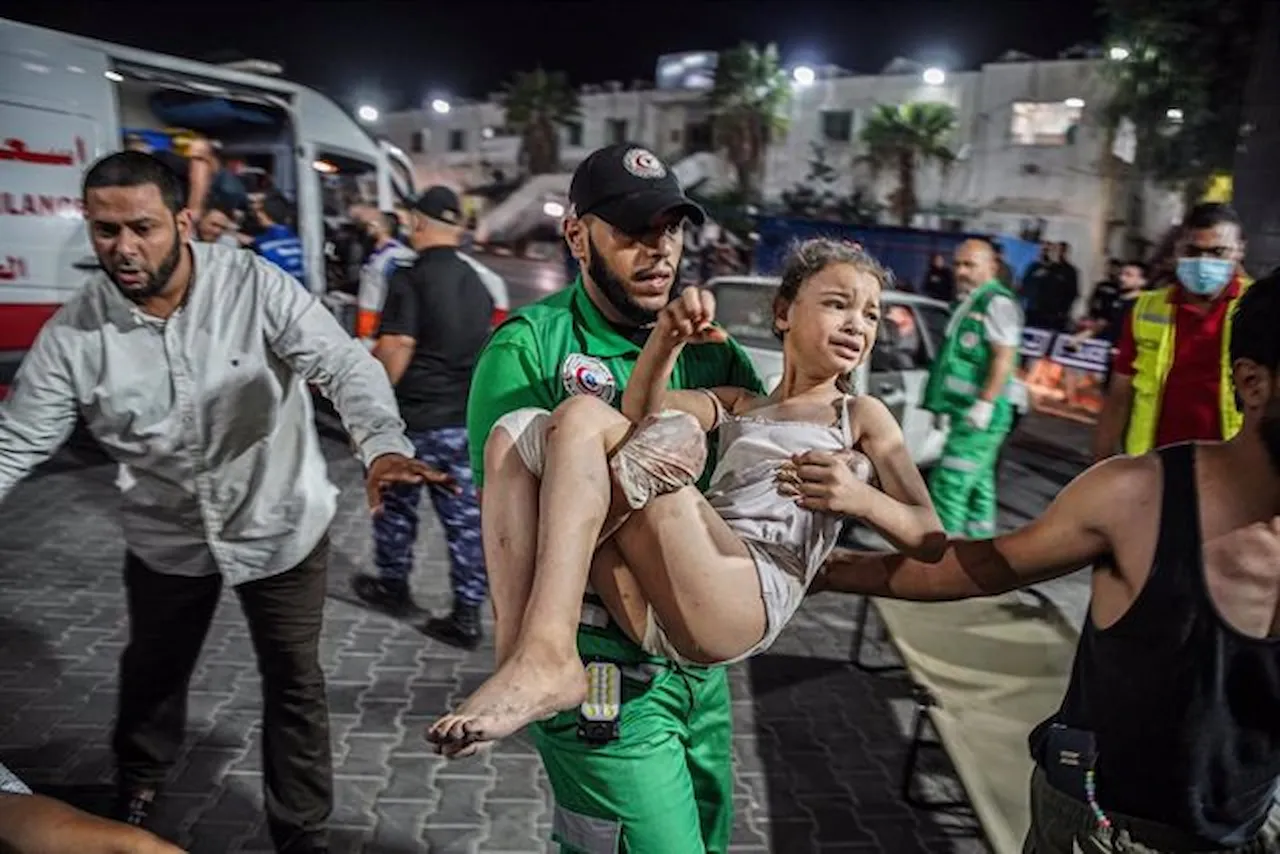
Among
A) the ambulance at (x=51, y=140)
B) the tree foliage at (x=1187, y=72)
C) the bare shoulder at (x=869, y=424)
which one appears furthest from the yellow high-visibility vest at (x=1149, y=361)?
the tree foliage at (x=1187, y=72)

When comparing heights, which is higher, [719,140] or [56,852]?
[719,140]

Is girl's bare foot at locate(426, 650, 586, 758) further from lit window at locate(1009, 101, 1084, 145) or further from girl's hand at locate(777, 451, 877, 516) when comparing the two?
lit window at locate(1009, 101, 1084, 145)

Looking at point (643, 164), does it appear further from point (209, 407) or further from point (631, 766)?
point (209, 407)

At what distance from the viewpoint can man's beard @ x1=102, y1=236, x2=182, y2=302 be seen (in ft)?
8.48

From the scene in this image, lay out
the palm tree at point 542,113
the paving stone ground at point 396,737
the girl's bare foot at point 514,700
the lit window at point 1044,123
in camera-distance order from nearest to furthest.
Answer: the girl's bare foot at point 514,700, the paving stone ground at point 396,737, the lit window at point 1044,123, the palm tree at point 542,113

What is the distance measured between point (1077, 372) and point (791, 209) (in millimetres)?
27515

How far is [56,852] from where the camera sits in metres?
1.43

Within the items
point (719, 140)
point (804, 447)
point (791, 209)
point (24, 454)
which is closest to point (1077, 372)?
point (804, 447)

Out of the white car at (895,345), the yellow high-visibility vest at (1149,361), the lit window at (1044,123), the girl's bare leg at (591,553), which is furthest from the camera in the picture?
the lit window at (1044,123)

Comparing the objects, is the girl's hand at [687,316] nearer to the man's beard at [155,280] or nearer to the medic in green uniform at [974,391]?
the man's beard at [155,280]

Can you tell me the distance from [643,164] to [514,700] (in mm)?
1187

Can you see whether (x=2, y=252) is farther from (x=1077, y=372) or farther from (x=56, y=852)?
(x=1077, y=372)

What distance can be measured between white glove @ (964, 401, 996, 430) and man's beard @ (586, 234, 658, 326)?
3801 millimetres

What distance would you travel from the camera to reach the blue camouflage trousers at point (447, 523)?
4.78 meters
